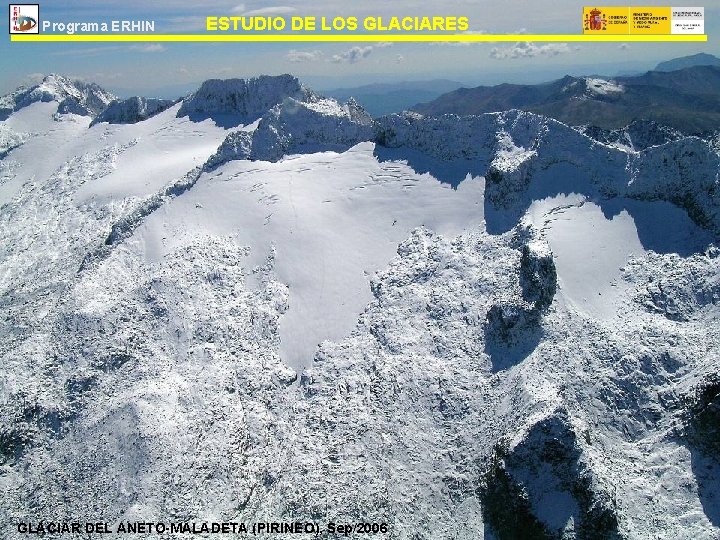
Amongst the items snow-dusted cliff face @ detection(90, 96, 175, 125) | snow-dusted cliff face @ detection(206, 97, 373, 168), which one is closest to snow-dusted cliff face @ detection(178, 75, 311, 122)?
snow-dusted cliff face @ detection(90, 96, 175, 125)

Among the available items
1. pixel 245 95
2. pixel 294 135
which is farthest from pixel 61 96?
pixel 294 135

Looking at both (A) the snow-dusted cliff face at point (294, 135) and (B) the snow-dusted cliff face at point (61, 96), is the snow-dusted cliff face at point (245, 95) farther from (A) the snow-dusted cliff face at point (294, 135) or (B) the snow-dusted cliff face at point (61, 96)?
(B) the snow-dusted cliff face at point (61, 96)

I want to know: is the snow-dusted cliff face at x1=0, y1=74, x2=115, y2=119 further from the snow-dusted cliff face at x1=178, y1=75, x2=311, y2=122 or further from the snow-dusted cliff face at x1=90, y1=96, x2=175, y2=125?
the snow-dusted cliff face at x1=178, y1=75, x2=311, y2=122

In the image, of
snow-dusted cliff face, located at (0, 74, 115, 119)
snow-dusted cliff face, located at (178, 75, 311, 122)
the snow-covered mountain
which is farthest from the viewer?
snow-dusted cliff face, located at (0, 74, 115, 119)

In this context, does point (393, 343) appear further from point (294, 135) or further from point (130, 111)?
point (130, 111)

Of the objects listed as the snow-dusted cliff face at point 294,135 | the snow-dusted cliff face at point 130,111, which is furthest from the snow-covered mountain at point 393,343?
the snow-dusted cliff face at point 130,111
